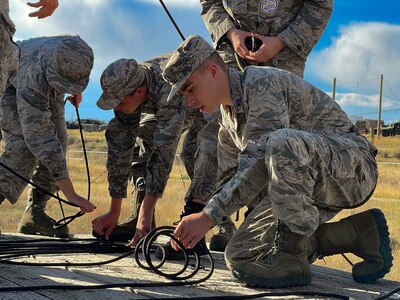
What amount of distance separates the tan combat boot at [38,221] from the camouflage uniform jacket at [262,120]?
5.65 feet

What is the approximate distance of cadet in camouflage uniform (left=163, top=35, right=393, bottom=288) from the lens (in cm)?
291

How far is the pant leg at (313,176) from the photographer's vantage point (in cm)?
290

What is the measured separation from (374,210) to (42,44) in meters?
2.32

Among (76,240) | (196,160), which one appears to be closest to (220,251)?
(196,160)

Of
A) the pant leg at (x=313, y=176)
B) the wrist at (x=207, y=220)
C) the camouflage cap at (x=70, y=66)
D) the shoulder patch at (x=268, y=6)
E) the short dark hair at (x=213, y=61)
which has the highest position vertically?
the shoulder patch at (x=268, y=6)

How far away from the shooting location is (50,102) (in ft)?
14.8

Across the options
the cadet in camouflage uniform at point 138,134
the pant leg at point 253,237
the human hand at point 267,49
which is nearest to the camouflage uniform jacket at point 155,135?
the cadet in camouflage uniform at point 138,134

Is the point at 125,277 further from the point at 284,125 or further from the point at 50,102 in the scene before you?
the point at 50,102

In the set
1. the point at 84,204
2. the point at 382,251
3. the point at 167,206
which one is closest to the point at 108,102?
the point at 84,204

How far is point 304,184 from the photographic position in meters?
2.95

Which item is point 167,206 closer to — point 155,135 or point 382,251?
point 155,135

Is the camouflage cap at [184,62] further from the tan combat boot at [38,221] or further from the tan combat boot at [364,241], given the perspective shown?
the tan combat boot at [38,221]

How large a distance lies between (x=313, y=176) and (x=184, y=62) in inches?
29.6

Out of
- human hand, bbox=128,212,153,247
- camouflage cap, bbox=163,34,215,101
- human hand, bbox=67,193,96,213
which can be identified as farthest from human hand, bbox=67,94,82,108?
camouflage cap, bbox=163,34,215,101
